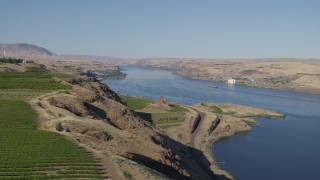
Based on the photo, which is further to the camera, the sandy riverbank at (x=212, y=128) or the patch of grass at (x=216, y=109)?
the patch of grass at (x=216, y=109)

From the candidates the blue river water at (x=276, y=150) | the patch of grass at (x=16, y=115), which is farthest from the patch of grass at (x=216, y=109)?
the patch of grass at (x=16, y=115)

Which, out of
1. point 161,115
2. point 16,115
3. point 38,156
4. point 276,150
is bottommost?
point 276,150

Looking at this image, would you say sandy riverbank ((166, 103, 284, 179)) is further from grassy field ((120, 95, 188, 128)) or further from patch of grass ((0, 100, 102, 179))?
patch of grass ((0, 100, 102, 179))

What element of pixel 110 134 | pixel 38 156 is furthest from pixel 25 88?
pixel 38 156

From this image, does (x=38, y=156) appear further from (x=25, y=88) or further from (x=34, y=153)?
(x=25, y=88)

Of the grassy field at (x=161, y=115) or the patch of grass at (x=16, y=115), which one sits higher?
the patch of grass at (x=16, y=115)

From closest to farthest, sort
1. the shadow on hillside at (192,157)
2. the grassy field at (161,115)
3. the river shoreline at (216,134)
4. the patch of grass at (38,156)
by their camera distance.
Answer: the patch of grass at (38,156), the shadow on hillside at (192,157), the river shoreline at (216,134), the grassy field at (161,115)

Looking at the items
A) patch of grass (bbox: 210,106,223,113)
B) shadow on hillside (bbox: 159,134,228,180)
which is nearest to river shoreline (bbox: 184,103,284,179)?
shadow on hillside (bbox: 159,134,228,180)

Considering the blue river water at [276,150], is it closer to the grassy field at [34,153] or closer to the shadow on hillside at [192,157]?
the shadow on hillside at [192,157]

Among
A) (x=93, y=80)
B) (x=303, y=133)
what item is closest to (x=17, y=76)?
(x=93, y=80)
